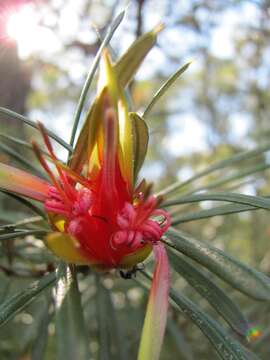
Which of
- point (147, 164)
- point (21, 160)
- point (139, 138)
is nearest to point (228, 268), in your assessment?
point (139, 138)

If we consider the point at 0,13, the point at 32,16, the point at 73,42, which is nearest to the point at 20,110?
the point at 73,42

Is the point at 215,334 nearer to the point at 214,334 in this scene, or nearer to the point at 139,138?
the point at 214,334

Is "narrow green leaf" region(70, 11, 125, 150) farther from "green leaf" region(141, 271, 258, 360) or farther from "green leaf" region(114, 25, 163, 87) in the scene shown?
"green leaf" region(141, 271, 258, 360)

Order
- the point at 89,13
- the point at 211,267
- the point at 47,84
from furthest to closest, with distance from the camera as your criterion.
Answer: the point at 47,84, the point at 89,13, the point at 211,267

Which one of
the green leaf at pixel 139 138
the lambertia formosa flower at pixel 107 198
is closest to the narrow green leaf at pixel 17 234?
the lambertia formosa flower at pixel 107 198

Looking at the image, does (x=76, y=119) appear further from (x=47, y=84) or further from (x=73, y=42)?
(x=47, y=84)

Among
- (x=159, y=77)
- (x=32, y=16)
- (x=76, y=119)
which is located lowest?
(x=76, y=119)

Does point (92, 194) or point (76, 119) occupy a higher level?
point (76, 119)
